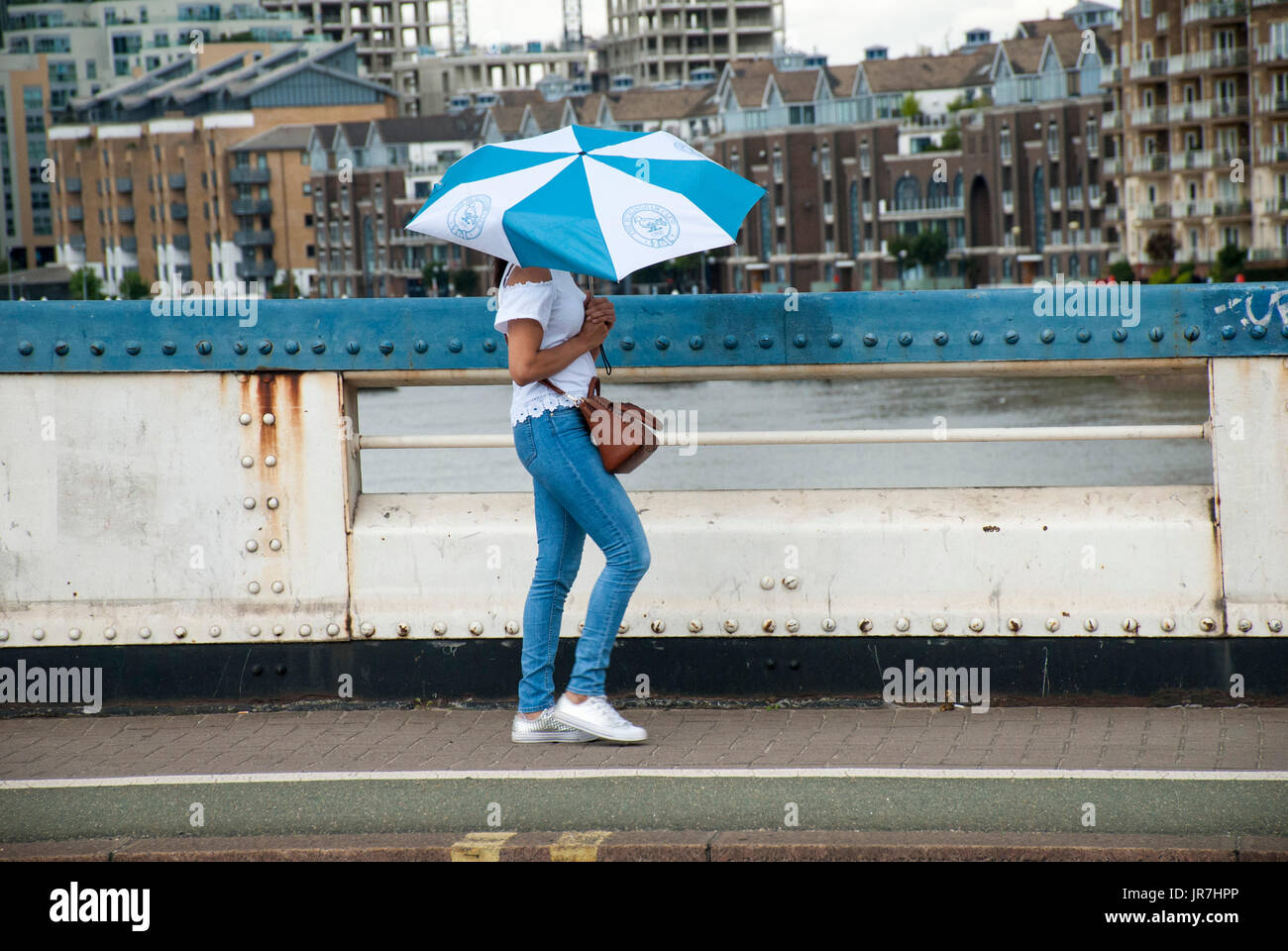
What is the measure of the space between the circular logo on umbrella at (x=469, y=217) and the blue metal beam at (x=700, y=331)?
1.95 ft

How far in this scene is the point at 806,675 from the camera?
17.1ft

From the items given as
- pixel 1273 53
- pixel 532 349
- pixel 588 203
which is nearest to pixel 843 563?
pixel 532 349

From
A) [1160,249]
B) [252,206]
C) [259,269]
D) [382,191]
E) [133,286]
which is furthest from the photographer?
[259,269]

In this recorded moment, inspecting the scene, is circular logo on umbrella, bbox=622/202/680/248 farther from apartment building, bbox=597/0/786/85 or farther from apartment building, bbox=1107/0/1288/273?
apartment building, bbox=597/0/786/85

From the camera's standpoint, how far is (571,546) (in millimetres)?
4934

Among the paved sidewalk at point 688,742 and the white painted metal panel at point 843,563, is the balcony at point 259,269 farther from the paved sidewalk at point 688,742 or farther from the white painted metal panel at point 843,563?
the paved sidewalk at point 688,742

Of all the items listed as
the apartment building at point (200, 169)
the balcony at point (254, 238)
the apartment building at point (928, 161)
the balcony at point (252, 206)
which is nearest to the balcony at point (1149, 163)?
the apartment building at point (928, 161)

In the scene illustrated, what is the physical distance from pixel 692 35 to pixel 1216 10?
384 feet

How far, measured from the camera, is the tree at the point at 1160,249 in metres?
77.4

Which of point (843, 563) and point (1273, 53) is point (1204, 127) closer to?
point (1273, 53)
